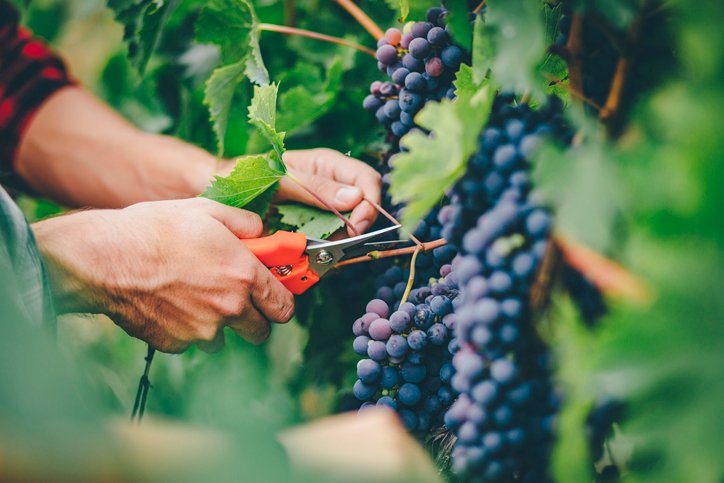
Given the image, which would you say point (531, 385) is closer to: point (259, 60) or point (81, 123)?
point (259, 60)

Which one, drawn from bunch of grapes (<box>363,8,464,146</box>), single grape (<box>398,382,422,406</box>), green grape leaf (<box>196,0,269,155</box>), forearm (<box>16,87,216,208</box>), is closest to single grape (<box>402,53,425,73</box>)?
bunch of grapes (<box>363,8,464,146</box>)

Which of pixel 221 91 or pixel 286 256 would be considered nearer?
pixel 286 256

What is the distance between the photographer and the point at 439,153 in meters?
0.60

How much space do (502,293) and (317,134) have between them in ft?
2.61

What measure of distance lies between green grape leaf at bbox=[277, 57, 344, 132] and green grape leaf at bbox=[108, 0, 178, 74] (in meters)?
0.27

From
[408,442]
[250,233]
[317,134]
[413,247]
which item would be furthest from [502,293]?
[317,134]

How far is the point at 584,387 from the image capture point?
0.50 m

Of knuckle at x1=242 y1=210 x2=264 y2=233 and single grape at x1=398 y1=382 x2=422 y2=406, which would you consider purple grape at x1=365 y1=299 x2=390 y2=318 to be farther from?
knuckle at x1=242 y1=210 x2=264 y2=233

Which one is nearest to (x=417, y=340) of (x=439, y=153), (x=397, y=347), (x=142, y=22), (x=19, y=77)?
(x=397, y=347)

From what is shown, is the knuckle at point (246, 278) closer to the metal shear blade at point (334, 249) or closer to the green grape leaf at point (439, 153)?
the metal shear blade at point (334, 249)

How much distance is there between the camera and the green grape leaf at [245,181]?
911mm

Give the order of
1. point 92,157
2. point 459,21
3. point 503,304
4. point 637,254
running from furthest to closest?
point 92,157
point 459,21
point 503,304
point 637,254

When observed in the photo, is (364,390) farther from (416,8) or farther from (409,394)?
(416,8)

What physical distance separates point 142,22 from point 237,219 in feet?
1.51
